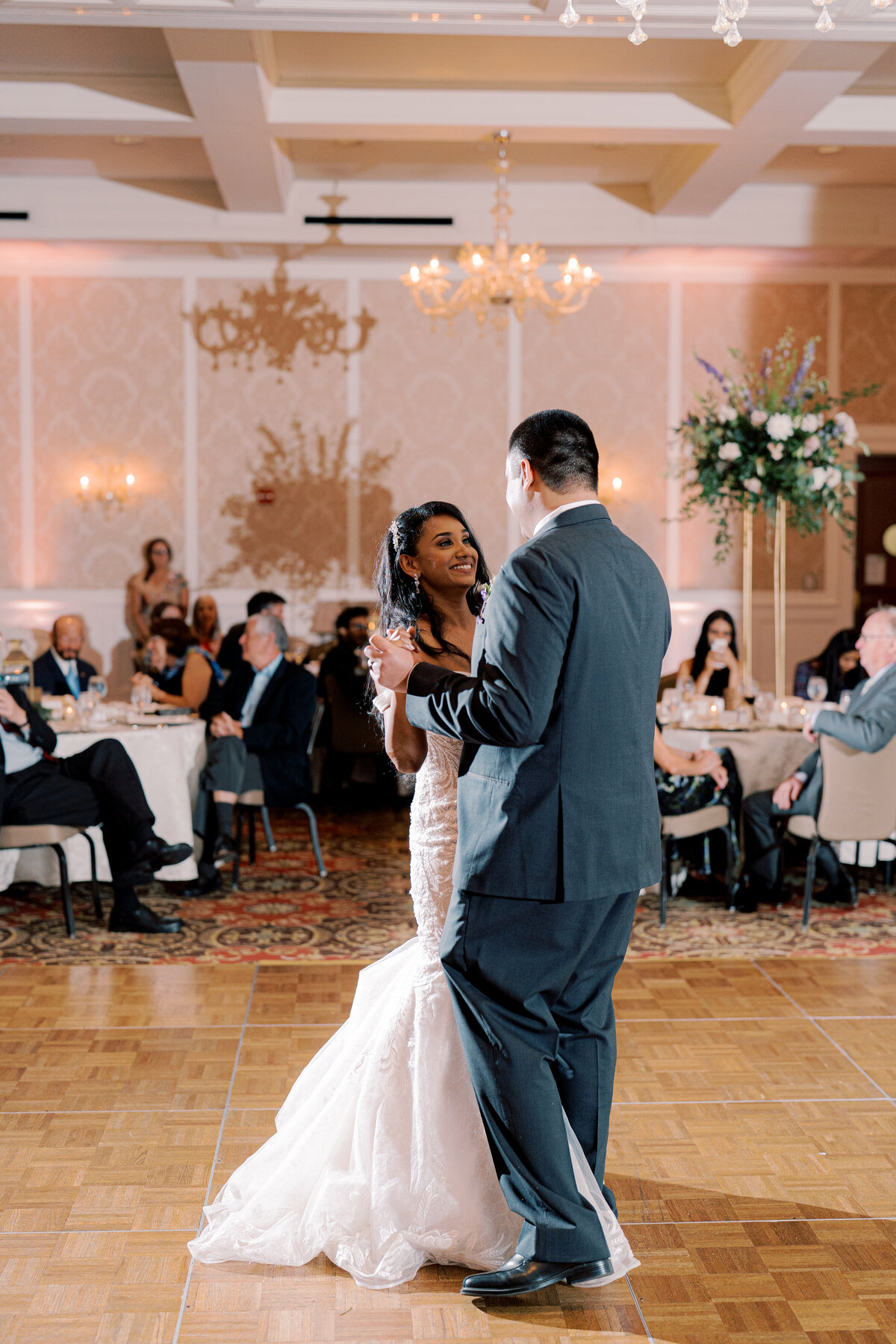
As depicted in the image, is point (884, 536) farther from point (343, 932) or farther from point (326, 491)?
point (343, 932)

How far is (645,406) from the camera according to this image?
9.81 metres

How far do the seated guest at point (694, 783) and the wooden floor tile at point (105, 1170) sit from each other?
2.30 metres

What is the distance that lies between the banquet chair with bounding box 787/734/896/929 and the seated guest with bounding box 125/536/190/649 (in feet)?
19.3

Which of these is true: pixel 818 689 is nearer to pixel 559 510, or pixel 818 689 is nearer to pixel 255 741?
pixel 255 741

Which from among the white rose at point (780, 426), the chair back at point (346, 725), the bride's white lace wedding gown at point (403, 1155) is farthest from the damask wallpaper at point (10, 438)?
the bride's white lace wedding gown at point (403, 1155)

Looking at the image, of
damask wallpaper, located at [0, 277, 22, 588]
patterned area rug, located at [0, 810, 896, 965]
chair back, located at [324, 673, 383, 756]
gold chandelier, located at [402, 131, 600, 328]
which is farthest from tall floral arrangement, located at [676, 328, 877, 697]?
damask wallpaper, located at [0, 277, 22, 588]

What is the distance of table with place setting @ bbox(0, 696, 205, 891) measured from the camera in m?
5.19

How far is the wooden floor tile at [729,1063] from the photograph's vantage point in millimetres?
3281

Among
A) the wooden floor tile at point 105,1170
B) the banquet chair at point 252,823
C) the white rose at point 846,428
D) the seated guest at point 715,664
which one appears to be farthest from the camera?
the seated guest at point 715,664

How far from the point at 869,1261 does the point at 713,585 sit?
7.81 m

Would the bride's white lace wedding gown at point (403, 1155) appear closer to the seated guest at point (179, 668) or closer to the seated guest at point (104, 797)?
the seated guest at point (104, 797)

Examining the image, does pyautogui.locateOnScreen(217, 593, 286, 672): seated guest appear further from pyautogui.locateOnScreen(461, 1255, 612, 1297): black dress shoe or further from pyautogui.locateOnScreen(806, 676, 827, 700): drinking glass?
pyautogui.locateOnScreen(461, 1255, 612, 1297): black dress shoe

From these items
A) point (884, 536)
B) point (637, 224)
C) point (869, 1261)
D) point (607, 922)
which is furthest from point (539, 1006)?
point (884, 536)

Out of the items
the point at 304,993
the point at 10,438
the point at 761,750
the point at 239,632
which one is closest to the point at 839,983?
the point at 761,750
